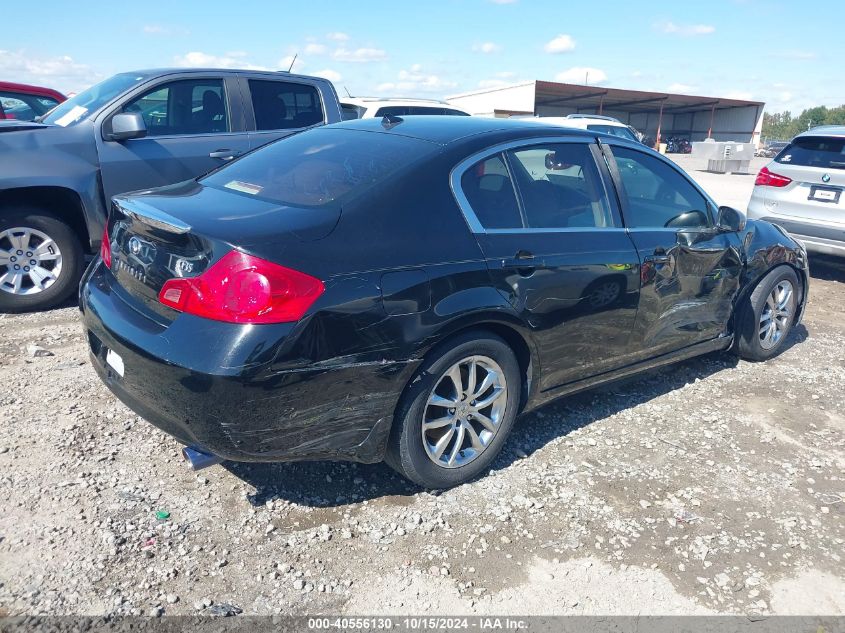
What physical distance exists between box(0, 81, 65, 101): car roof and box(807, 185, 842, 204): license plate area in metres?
10.2

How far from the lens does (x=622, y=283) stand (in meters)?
3.70

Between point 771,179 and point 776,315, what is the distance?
352cm

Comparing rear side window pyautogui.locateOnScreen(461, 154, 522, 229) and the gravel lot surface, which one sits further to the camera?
rear side window pyautogui.locateOnScreen(461, 154, 522, 229)

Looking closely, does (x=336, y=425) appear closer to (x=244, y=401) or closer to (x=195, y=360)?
(x=244, y=401)

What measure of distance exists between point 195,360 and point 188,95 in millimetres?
4510

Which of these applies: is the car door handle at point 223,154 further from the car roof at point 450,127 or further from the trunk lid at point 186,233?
the trunk lid at point 186,233

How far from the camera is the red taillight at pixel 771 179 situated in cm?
781

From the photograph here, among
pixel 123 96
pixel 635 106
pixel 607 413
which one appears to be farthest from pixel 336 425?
pixel 635 106

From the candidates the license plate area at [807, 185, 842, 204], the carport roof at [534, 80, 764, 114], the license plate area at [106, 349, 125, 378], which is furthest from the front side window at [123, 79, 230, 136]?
the carport roof at [534, 80, 764, 114]

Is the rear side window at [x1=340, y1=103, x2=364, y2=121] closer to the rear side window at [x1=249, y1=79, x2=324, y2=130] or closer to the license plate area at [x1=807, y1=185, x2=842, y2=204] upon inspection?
the rear side window at [x1=249, y1=79, x2=324, y2=130]

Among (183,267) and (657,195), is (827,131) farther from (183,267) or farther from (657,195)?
(183,267)

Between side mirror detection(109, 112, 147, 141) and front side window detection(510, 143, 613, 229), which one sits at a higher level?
side mirror detection(109, 112, 147, 141)

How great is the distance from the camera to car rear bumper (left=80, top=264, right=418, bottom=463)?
2.49m

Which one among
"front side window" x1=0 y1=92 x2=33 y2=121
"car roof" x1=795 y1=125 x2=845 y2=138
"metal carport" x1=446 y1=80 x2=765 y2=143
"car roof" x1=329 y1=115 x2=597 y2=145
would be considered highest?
"car roof" x1=329 y1=115 x2=597 y2=145
